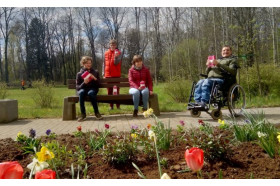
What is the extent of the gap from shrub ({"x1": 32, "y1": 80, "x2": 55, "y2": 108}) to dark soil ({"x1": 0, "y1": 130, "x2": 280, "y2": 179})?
22.3 ft

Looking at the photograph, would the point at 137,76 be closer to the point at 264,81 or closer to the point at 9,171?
the point at 9,171

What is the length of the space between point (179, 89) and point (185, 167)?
7.34 m

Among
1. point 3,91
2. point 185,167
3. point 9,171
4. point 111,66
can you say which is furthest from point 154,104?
point 3,91

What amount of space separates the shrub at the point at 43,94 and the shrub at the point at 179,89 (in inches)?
160

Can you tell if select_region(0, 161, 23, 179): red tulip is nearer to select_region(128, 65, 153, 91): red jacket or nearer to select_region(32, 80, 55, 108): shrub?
select_region(128, 65, 153, 91): red jacket

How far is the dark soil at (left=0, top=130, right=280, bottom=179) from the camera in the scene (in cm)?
155

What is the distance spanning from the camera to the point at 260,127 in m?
2.36

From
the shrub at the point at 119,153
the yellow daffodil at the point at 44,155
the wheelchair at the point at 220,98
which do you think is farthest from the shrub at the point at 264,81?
the yellow daffodil at the point at 44,155

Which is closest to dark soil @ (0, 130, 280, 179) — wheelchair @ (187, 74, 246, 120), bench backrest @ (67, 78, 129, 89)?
wheelchair @ (187, 74, 246, 120)

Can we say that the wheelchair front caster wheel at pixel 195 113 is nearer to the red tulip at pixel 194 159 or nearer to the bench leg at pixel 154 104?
the bench leg at pixel 154 104

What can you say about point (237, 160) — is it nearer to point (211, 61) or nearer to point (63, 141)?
point (63, 141)

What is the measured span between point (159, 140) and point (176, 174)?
665mm

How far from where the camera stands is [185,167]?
1676mm
